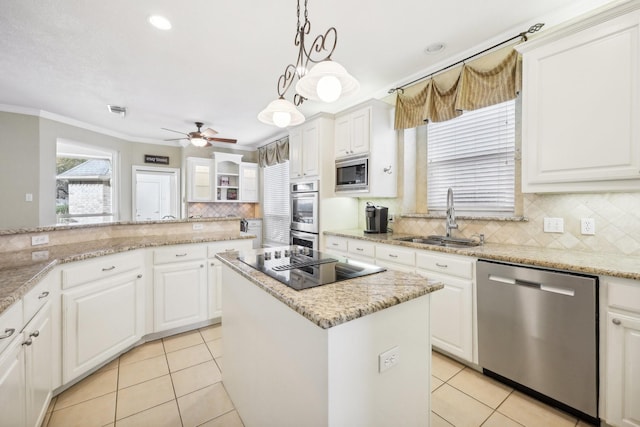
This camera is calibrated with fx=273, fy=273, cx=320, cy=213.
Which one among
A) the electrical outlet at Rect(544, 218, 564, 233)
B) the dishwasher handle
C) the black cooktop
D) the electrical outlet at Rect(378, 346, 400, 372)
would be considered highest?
the electrical outlet at Rect(544, 218, 564, 233)

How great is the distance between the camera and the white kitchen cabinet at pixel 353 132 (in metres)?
3.12

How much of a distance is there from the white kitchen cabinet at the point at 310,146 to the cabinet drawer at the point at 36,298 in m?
2.64

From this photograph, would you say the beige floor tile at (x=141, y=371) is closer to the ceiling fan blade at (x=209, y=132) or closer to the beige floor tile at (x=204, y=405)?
the beige floor tile at (x=204, y=405)

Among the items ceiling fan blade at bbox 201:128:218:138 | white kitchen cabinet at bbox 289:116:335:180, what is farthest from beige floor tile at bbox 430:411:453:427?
ceiling fan blade at bbox 201:128:218:138

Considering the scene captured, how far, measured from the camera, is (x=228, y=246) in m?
2.77

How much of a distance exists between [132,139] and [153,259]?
4476 mm

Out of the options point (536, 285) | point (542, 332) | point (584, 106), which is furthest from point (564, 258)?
point (584, 106)

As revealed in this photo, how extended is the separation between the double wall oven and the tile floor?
1.78 meters

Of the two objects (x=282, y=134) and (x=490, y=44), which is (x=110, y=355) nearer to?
(x=490, y=44)

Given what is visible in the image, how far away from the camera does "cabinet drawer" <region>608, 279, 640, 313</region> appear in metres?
1.35

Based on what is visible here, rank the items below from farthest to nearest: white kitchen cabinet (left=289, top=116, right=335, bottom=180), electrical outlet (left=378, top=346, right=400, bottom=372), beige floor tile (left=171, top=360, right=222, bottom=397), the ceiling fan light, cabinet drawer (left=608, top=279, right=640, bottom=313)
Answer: the ceiling fan light → white kitchen cabinet (left=289, top=116, right=335, bottom=180) → beige floor tile (left=171, top=360, right=222, bottom=397) → cabinet drawer (left=608, top=279, right=640, bottom=313) → electrical outlet (left=378, top=346, right=400, bottom=372)

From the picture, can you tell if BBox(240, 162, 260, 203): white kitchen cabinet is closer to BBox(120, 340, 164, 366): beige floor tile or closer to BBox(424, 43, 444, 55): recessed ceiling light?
BBox(120, 340, 164, 366): beige floor tile

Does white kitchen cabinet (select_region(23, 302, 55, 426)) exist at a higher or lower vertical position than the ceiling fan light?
lower

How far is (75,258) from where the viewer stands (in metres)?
1.79
